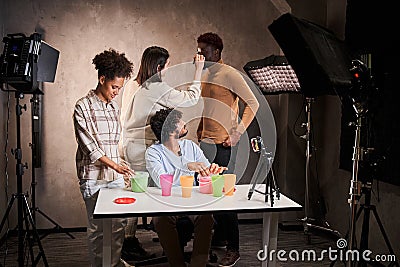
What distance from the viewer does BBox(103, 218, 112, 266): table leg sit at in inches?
80.4

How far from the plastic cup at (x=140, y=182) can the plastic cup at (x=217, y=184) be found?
1.22ft

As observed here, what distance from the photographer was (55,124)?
3748 millimetres

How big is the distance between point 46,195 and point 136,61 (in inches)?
58.0

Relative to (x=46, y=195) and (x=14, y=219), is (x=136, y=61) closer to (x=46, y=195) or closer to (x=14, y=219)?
(x=46, y=195)

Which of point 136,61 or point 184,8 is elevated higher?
point 184,8

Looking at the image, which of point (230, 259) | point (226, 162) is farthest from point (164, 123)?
point (230, 259)

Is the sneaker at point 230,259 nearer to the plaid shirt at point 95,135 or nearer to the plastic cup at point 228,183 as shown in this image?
the plastic cup at point 228,183

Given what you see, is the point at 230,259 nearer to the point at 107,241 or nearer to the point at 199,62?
the point at 107,241

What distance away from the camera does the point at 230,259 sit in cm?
297

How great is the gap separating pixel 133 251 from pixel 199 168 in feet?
3.87

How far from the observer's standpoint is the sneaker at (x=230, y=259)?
9.70 ft

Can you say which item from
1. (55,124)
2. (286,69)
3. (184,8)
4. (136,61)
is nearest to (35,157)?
(55,124)

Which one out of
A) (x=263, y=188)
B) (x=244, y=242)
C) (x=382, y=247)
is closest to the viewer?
(x=263, y=188)

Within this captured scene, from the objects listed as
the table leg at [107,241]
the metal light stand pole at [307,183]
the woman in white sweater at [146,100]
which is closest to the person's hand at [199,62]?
the woman in white sweater at [146,100]
